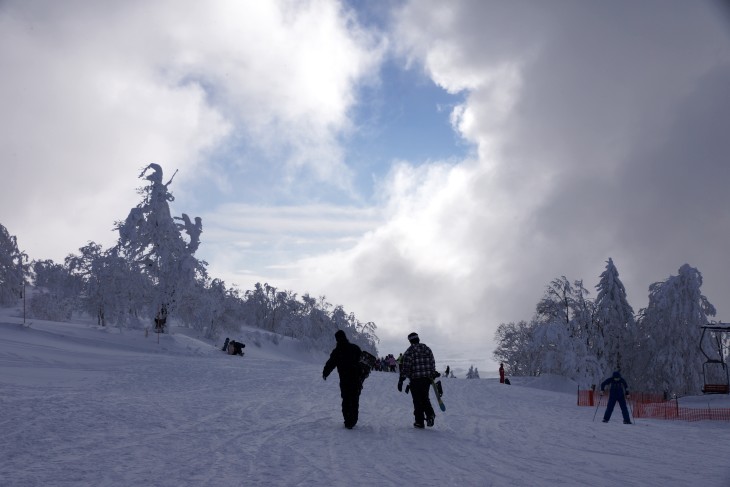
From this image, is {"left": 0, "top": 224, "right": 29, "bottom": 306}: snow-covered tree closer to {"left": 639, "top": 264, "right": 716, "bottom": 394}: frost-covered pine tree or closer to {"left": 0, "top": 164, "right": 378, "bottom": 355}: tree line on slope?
{"left": 0, "top": 164, "right": 378, "bottom": 355}: tree line on slope

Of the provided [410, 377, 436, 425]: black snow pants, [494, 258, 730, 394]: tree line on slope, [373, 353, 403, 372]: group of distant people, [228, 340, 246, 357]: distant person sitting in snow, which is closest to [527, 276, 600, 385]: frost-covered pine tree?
[494, 258, 730, 394]: tree line on slope

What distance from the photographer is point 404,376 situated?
37.0 feet

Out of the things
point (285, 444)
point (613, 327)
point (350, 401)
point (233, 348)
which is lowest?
point (285, 444)

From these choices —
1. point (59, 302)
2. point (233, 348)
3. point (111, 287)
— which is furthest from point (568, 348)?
point (59, 302)

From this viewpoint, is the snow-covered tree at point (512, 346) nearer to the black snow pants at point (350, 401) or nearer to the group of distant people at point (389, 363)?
the group of distant people at point (389, 363)

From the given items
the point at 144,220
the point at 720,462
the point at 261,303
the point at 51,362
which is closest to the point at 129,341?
the point at 144,220

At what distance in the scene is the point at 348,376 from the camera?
10789 mm

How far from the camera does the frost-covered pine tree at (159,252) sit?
41531mm

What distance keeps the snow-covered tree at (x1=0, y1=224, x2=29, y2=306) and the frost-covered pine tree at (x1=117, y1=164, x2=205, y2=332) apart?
2445 centimetres

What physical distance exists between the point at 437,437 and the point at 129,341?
1151 inches

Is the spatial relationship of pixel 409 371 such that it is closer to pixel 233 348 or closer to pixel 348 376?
pixel 348 376

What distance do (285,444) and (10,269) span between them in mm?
63365

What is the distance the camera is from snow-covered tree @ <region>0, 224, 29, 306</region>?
59.1 meters

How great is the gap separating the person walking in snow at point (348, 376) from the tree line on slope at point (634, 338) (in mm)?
38917
